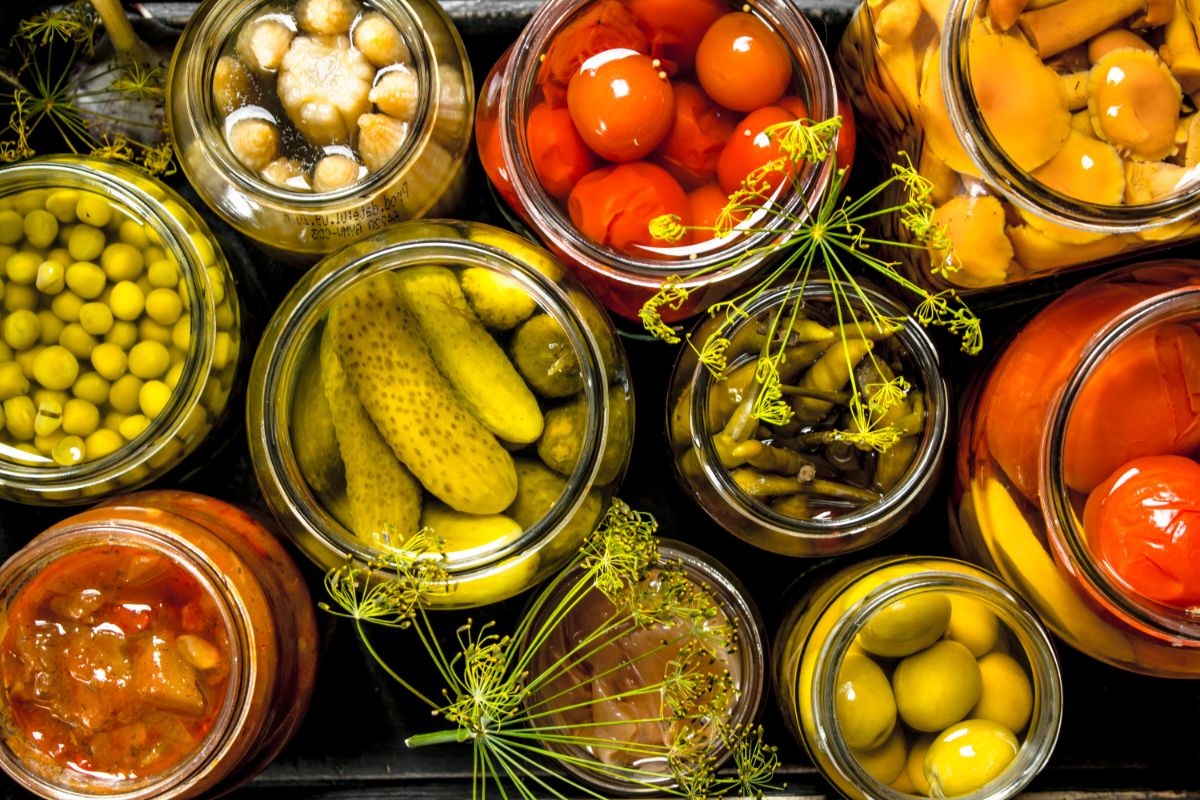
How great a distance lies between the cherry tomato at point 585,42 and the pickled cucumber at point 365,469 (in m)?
0.28

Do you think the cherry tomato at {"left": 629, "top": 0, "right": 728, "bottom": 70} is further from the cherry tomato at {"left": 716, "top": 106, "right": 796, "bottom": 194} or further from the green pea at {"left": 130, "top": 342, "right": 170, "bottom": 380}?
the green pea at {"left": 130, "top": 342, "right": 170, "bottom": 380}

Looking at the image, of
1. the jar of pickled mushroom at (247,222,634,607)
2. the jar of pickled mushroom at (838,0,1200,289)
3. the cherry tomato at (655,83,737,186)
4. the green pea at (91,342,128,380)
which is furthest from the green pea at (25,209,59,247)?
the jar of pickled mushroom at (838,0,1200,289)

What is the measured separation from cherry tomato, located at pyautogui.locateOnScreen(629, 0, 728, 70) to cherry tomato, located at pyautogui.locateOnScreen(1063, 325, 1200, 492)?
427 millimetres

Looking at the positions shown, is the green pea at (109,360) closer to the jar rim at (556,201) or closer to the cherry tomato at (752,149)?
the jar rim at (556,201)

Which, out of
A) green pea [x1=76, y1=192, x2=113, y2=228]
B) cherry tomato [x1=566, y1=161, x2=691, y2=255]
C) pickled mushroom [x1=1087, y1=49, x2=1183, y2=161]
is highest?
pickled mushroom [x1=1087, y1=49, x2=1183, y2=161]

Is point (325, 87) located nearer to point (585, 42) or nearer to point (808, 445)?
point (585, 42)

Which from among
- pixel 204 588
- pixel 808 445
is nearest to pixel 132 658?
pixel 204 588

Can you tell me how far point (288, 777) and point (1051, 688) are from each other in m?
0.73

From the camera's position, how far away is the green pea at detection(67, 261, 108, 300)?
857 mm

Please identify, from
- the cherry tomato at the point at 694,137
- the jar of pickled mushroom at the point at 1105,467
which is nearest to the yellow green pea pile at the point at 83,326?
the cherry tomato at the point at 694,137

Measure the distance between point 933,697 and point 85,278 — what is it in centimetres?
80

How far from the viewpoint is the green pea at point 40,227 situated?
0.86 metres

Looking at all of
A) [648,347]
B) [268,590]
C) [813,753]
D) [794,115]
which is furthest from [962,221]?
[268,590]

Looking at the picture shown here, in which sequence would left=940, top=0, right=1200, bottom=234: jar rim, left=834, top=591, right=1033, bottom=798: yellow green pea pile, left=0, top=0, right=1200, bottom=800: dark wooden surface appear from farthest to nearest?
left=0, top=0, right=1200, bottom=800: dark wooden surface, left=834, top=591, right=1033, bottom=798: yellow green pea pile, left=940, top=0, right=1200, bottom=234: jar rim
